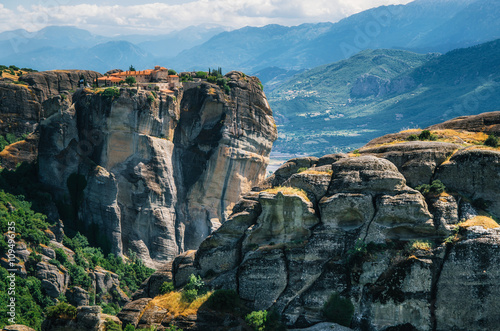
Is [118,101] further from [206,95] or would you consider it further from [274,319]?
[274,319]

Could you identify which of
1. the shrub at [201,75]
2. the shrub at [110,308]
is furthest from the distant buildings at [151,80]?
the shrub at [110,308]

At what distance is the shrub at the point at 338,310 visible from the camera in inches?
1425

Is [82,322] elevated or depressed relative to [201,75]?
depressed

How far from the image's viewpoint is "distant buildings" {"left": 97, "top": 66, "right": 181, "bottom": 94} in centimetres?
8625

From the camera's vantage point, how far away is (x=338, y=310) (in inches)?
1432

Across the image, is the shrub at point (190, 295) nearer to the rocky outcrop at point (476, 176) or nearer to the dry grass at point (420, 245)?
Answer: the dry grass at point (420, 245)

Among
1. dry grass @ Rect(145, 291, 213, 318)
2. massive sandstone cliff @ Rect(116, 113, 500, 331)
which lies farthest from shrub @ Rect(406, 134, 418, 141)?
dry grass @ Rect(145, 291, 213, 318)

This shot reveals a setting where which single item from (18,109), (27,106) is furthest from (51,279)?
(27,106)

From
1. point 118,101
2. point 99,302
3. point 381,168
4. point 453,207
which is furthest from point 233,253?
point 118,101

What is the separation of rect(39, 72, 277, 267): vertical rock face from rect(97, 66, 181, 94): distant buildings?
2362 millimetres

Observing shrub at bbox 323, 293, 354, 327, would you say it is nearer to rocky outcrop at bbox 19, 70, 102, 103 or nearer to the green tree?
the green tree

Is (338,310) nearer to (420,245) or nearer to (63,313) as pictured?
(420,245)

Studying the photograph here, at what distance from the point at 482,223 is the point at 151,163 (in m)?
51.3

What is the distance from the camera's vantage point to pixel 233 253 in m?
41.1
